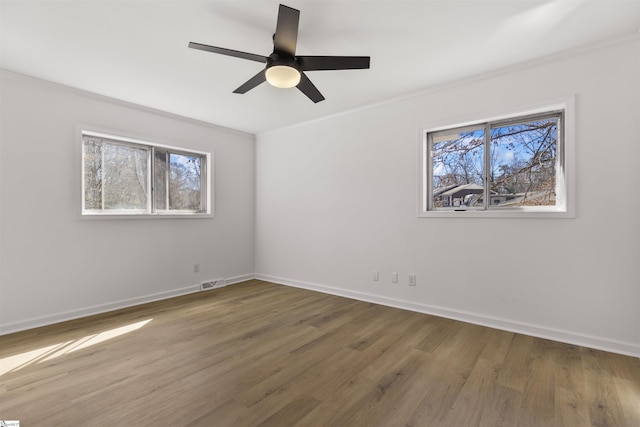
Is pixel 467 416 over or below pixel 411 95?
below

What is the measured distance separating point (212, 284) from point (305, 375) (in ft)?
9.76

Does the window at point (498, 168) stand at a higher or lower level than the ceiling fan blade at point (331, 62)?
lower

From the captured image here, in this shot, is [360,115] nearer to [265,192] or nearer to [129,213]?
[265,192]

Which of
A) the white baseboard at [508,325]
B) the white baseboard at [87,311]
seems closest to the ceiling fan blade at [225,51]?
the white baseboard at [508,325]

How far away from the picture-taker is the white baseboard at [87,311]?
2959mm

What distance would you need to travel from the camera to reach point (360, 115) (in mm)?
4016

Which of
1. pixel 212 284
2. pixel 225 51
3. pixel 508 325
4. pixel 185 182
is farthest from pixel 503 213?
pixel 185 182

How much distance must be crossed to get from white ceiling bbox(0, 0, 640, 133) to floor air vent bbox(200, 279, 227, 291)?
9.05 feet

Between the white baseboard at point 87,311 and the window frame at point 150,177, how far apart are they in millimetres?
1062

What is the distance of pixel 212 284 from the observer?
4.65 m

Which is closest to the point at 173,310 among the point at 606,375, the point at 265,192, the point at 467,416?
the point at 265,192

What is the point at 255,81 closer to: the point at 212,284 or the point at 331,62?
the point at 331,62

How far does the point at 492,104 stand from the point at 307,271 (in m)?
3.24

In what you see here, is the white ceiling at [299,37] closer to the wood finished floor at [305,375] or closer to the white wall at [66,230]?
the white wall at [66,230]
